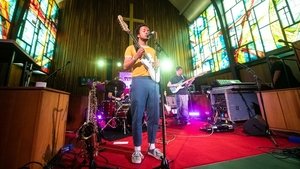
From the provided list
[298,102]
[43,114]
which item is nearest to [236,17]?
[298,102]

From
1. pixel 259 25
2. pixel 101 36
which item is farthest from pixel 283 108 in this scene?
pixel 101 36

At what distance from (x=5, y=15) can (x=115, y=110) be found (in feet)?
13.6

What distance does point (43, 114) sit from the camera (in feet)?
4.68

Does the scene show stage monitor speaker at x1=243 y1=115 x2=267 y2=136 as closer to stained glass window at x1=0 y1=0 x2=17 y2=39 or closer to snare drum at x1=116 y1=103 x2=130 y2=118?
snare drum at x1=116 y1=103 x2=130 y2=118

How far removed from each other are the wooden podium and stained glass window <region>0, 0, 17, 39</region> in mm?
4063

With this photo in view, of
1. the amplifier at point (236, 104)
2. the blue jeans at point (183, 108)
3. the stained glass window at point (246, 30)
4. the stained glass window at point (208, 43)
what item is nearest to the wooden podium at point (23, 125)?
the blue jeans at point (183, 108)

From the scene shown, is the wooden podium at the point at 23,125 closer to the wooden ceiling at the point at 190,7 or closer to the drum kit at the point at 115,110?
the drum kit at the point at 115,110

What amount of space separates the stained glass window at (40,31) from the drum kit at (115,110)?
336cm

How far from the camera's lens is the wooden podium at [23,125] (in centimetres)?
127

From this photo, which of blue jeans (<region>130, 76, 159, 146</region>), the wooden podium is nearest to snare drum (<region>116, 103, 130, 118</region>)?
blue jeans (<region>130, 76, 159, 146</region>)

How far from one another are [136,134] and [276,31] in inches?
200

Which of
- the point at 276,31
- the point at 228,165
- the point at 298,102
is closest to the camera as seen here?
the point at 228,165

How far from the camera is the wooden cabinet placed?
2381 mm

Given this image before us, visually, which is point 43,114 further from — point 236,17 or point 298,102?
point 236,17
